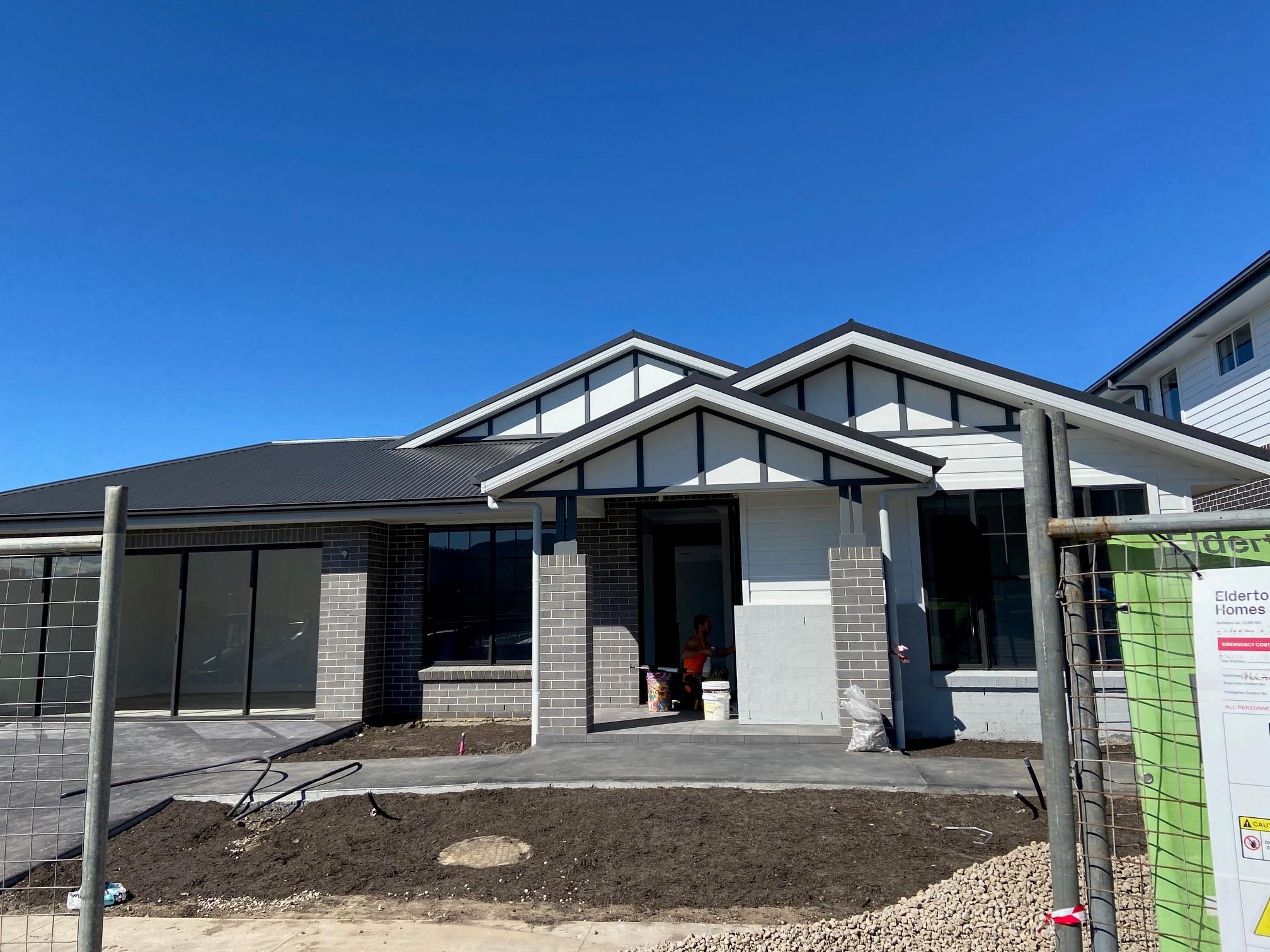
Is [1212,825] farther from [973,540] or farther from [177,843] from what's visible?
[973,540]

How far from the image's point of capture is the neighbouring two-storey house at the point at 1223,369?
1155 cm

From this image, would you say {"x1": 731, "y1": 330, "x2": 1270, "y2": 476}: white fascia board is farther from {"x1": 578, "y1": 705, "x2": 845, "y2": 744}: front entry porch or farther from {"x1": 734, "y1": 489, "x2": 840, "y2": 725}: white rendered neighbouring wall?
{"x1": 578, "y1": 705, "x2": 845, "y2": 744}: front entry porch

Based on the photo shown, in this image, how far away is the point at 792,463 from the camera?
9977 mm

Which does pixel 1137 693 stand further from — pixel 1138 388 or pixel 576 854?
pixel 1138 388

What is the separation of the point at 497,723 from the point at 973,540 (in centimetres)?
734

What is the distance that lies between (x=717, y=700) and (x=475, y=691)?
4.08 meters

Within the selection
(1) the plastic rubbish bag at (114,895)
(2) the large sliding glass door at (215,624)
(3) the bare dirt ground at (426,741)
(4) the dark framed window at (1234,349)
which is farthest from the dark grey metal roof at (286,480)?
(4) the dark framed window at (1234,349)

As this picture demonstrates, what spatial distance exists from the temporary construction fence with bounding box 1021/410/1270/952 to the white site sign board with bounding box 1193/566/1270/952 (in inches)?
3.3

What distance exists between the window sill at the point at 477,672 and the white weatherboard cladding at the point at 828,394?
5879mm

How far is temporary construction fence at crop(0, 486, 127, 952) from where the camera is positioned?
10.1 feet

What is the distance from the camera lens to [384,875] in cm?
596

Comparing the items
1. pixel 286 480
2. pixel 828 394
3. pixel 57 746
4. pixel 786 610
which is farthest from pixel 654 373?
pixel 57 746

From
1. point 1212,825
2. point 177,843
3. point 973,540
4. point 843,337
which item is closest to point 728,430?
point 843,337

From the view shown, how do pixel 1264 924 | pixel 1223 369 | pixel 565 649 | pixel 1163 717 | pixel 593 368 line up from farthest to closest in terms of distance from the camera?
pixel 593 368 < pixel 1223 369 < pixel 565 649 < pixel 1163 717 < pixel 1264 924
